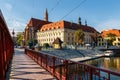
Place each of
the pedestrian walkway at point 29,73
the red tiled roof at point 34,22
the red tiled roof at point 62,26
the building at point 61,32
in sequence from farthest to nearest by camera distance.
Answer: the red tiled roof at point 34,22, the red tiled roof at point 62,26, the building at point 61,32, the pedestrian walkway at point 29,73

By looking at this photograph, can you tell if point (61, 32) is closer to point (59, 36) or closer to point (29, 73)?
point (59, 36)

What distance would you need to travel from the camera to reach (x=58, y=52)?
5128cm

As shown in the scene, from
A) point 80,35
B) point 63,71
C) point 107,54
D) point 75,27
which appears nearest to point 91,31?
point 75,27

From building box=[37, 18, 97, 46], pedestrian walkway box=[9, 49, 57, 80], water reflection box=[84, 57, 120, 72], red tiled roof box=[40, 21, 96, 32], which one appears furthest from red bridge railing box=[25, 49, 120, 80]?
red tiled roof box=[40, 21, 96, 32]

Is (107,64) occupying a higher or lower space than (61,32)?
lower

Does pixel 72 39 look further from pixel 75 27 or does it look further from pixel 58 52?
pixel 58 52

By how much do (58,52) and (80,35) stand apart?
34557mm

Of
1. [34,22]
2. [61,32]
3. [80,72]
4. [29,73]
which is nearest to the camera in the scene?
[80,72]

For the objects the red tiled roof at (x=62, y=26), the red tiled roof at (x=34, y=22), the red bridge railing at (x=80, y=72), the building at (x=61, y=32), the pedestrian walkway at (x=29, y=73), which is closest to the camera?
the red bridge railing at (x=80, y=72)

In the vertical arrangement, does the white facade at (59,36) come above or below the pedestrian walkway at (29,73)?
above

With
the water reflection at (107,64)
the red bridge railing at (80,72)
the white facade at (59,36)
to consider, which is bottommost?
the water reflection at (107,64)

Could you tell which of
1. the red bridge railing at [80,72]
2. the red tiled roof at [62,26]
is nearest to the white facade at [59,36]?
the red tiled roof at [62,26]

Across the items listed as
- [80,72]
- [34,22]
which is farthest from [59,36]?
[80,72]

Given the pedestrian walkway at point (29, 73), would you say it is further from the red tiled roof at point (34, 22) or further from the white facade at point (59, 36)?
the red tiled roof at point (34, 22)
